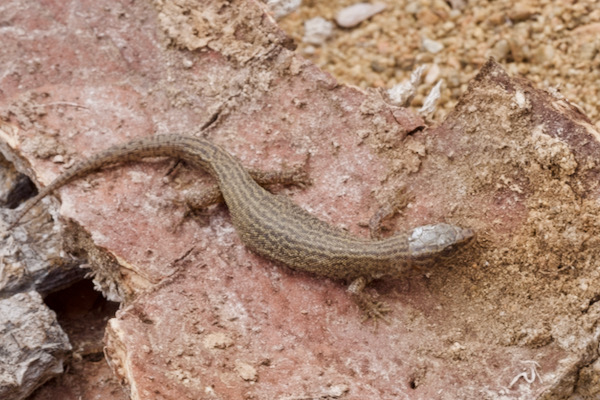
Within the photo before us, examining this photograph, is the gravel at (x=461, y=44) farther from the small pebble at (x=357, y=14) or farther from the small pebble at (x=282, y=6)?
the small pebble at (x=282, y=6)

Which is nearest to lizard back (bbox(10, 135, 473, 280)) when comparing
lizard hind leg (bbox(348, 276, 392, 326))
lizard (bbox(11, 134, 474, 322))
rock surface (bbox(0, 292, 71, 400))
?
lizard (bbox(11, 134, 474, 322))

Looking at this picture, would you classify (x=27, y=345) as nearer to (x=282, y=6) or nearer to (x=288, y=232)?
(x=288, y=232)

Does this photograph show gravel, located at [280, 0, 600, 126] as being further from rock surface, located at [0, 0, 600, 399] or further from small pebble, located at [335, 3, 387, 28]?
rock surface, located at [0, 0, 600, 399]

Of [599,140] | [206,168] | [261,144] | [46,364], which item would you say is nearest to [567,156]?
[599,140]

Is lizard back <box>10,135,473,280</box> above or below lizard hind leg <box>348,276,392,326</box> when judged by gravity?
above

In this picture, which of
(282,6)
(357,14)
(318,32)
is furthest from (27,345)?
(357,14)
